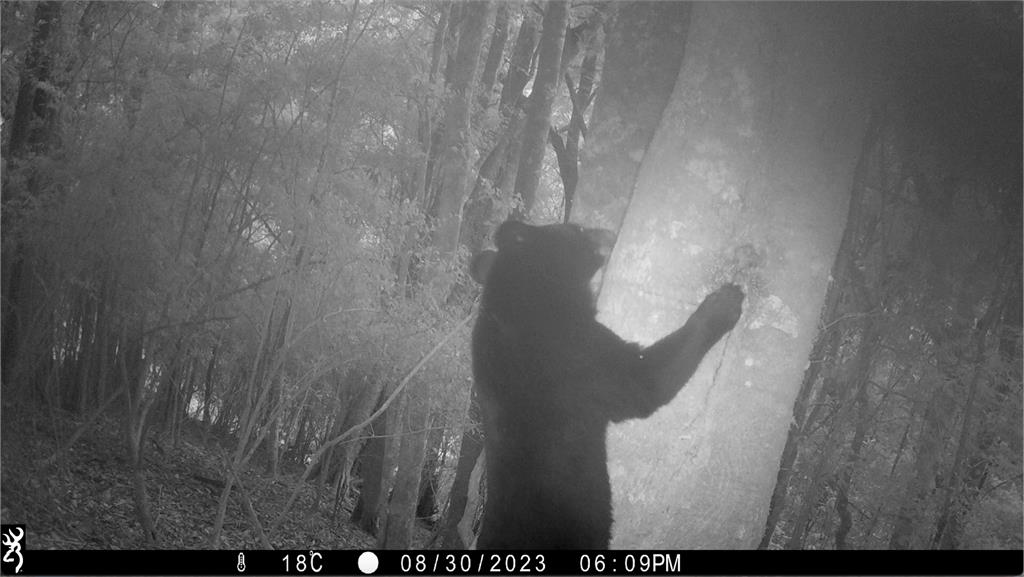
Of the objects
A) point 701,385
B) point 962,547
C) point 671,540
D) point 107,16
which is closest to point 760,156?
point 701,385

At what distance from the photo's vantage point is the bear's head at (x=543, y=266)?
9.02 ft

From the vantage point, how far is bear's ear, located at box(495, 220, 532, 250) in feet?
9.99

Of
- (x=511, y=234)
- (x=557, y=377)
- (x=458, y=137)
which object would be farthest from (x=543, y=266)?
(x=458, y=137)

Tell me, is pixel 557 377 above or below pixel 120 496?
above

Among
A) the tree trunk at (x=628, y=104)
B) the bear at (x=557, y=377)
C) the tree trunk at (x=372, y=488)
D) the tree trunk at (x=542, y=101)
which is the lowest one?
the tree trunk at (x=372, y=488)

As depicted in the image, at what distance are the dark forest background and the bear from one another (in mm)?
966

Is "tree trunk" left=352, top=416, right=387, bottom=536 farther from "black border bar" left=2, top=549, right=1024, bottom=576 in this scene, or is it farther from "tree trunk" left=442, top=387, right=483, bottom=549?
"black border bar" left=2, top=549, right=1024, bottom=576

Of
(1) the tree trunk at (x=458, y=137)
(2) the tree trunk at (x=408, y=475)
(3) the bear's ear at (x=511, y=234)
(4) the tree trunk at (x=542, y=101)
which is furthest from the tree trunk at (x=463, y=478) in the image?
(3) the bear's ear at (x=511, y=234)

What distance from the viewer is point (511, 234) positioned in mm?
3068

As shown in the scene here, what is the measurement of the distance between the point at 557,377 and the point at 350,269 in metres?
4.99

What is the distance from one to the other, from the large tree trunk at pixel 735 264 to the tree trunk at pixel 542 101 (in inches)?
244

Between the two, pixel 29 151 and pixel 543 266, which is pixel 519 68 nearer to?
pixel 29 151

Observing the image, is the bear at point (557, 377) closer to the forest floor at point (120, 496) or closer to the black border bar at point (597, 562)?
the black border bar at point (597, 562)

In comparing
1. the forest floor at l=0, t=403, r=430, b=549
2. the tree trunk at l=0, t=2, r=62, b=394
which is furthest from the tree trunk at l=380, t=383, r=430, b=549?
the tree trunk at l=0, t=2, r=62, b=394
